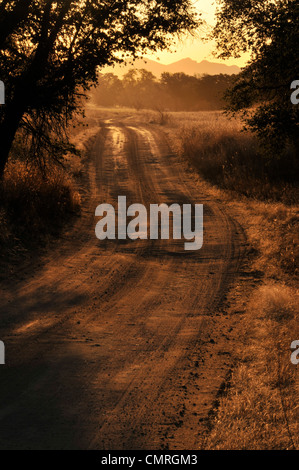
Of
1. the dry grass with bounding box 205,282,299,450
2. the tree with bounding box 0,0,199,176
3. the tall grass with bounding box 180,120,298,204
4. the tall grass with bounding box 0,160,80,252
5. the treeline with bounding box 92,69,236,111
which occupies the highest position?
the treeline with bounding box 92,69,236,111

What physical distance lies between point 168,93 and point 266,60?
7233 cm

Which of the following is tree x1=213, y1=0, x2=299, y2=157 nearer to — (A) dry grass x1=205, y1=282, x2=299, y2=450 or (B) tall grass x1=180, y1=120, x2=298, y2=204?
(B) tall grass x1=180, y1=120, x2=298, y2=204

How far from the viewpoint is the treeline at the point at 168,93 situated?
6688 centimetres

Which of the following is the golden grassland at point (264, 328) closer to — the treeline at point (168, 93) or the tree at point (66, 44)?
the tree at point (66, 44)

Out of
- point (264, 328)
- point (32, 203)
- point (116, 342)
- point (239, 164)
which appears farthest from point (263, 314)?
point (239, 164)

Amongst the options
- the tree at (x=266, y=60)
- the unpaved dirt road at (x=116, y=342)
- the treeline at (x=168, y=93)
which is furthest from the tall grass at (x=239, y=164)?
the treeline at (x=168, y=93)

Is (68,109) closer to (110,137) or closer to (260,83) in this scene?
(260,83)

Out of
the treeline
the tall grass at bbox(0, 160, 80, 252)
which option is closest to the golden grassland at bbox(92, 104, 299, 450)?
the tall grass at bbox(0, 160, 80, 252)

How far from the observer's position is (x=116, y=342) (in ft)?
19.5

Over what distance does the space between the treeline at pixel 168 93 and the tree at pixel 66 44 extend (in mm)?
44291

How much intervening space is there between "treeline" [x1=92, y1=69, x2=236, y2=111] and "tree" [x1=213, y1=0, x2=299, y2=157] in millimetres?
39567

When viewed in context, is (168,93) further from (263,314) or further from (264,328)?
(264,328)

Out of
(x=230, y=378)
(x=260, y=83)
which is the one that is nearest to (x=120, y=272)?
(x=230, y=378)

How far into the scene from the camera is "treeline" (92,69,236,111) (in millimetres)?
66875
